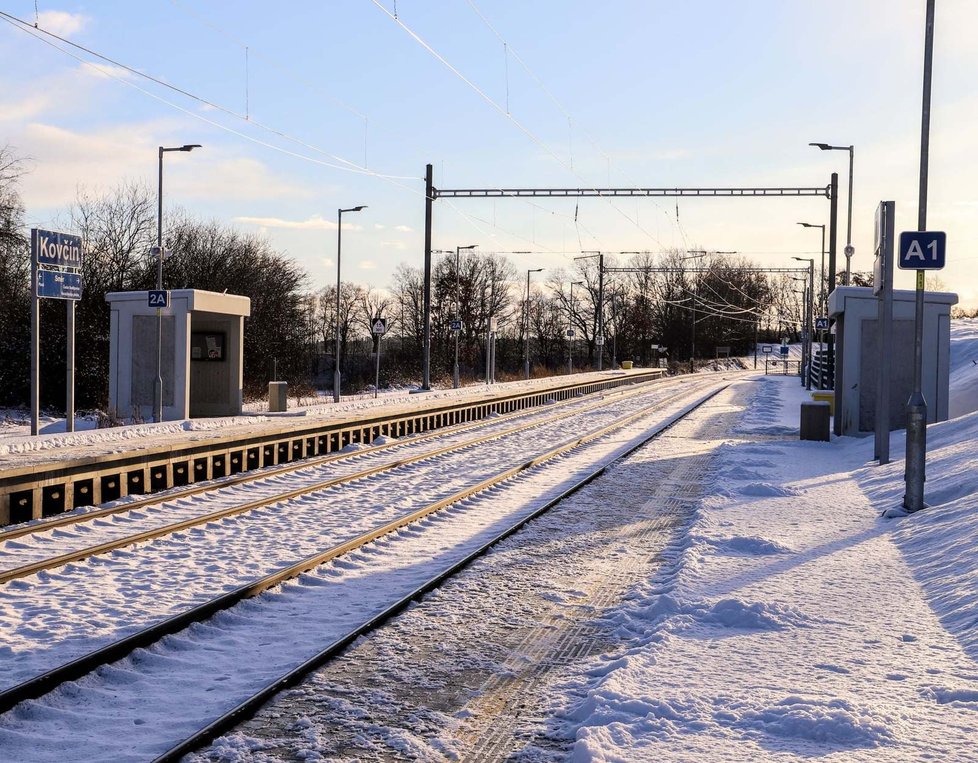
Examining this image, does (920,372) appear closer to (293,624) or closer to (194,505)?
(293,624)

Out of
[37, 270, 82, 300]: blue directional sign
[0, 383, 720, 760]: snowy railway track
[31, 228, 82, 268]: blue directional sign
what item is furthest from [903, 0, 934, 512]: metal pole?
[31, 228, 82, 268]: blue directional sign

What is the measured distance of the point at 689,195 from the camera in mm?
35688

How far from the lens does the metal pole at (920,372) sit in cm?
1262

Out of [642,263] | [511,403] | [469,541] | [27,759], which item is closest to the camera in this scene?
[27,759]

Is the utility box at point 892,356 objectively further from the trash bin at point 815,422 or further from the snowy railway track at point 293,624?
the snowy railway track at point 293,624

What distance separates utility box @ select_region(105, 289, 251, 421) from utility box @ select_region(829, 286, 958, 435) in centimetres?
1463

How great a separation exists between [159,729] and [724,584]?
504 cm

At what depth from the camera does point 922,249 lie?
13016 millimetres

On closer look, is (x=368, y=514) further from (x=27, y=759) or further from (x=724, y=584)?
(x=27, y=759)

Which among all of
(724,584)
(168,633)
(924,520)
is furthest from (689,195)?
(168,633)

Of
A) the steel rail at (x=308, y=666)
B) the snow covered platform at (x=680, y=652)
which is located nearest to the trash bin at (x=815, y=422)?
the snow covered platform at (x=680, y=652)

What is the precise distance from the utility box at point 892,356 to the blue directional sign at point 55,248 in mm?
15719

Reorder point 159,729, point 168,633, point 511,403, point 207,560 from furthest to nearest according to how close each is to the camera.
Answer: point 511,403
point 207,560
point 168,633
point 159,729

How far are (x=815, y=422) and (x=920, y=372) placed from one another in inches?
396
